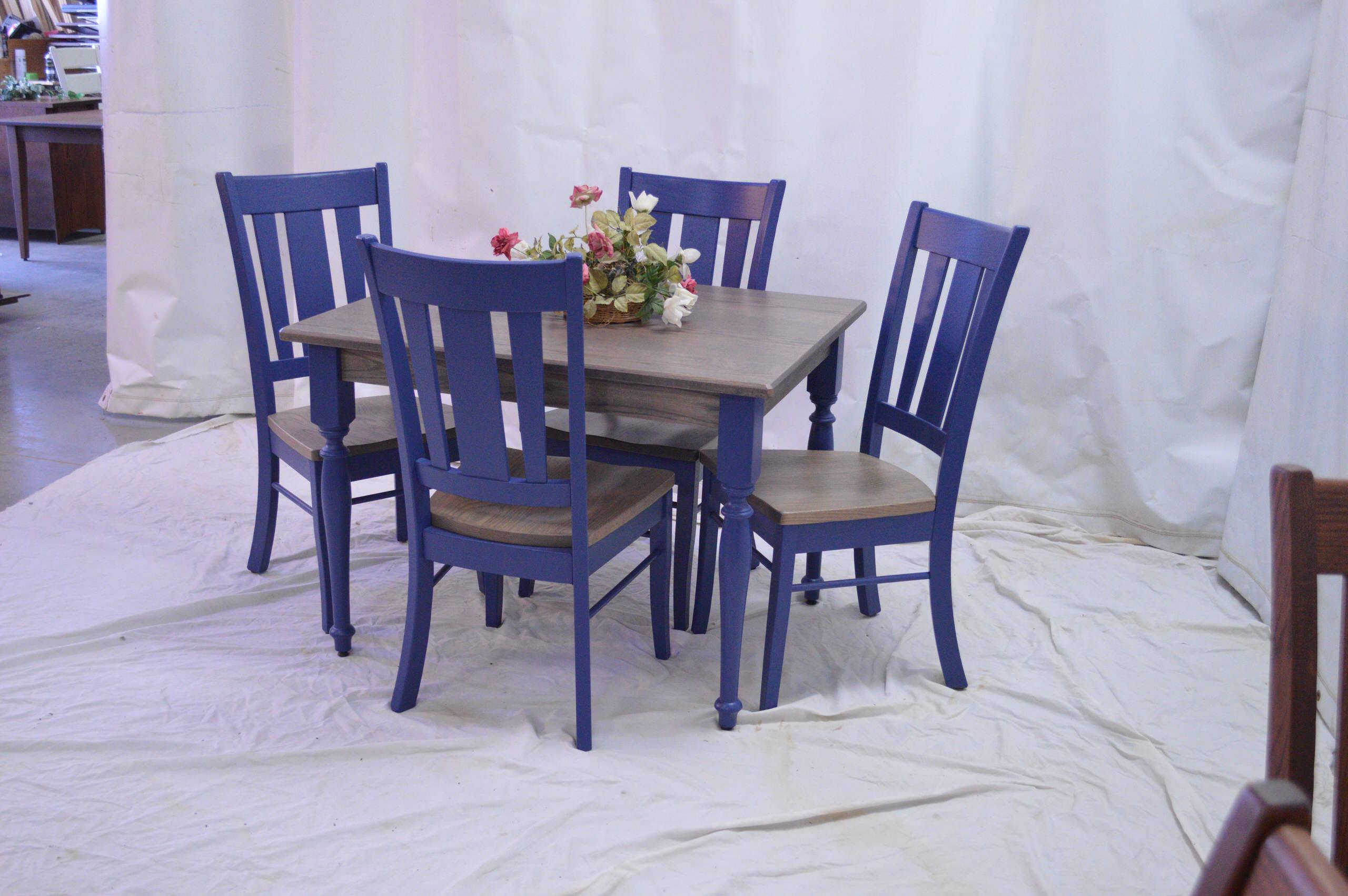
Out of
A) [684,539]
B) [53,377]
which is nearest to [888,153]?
[684,539]

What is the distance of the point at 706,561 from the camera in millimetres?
2557

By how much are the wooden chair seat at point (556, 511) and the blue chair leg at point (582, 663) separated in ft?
0.32

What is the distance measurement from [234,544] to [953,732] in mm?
1966

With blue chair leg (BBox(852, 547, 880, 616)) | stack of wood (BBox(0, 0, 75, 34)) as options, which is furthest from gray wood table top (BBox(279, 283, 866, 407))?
stack of wood (BBox(0, 0, 75, 34))

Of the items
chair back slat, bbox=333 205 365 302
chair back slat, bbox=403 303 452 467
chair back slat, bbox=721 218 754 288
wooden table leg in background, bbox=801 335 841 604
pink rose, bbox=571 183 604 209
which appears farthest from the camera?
chair back slat, bbox=721 218 754 288

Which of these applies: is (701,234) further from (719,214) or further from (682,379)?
(682,379)

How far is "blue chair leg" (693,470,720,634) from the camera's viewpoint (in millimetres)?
2502

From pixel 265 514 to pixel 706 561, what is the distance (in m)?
1.15

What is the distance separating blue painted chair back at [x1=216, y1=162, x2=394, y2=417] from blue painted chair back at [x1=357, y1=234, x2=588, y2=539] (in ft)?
2.18

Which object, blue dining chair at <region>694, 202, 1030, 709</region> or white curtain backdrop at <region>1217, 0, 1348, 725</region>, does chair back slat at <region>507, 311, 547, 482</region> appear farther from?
white curtain backdrop at <region>1217, 0, 1348, 725</region>

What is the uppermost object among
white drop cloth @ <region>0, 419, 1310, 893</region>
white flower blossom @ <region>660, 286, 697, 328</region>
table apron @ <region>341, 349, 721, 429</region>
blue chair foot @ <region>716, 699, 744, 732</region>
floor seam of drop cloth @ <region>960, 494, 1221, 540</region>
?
white flower blossom @ <region>660, 286, 697, 328</region>

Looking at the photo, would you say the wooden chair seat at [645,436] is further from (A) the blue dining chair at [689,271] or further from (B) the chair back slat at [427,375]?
(B) the chair back slat at [427,375]

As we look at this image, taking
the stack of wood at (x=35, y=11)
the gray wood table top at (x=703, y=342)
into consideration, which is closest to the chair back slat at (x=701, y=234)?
the gray wood table top at (x=703, y=342)

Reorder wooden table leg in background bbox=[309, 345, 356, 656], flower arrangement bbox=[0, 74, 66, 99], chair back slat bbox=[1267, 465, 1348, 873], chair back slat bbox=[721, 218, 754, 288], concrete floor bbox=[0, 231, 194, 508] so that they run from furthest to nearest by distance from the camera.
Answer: flower arrangement bbox=[0, 74, 66, 99], concrete floor bbox=[0, 231, 194, 508], chair back slat bbox=[721, 218, 754, 288], wooden table leg in background bbox=[309, 345, 356, 656], chair back slat bbox=[1267, 465, 1348, 873]
